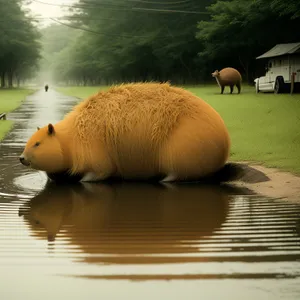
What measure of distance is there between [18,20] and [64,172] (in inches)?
2722

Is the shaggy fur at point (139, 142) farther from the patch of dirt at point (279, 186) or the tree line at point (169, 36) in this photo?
the tree line at point (169, 36)

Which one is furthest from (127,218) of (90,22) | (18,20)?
(90,22)

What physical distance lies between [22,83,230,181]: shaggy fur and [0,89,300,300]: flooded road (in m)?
0.42

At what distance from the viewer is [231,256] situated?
3.79m

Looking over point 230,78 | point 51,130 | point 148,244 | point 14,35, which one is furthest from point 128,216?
point 14,35

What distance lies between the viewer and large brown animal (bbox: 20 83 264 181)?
6957mm

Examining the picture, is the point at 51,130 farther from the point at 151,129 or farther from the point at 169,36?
the point at 169,36

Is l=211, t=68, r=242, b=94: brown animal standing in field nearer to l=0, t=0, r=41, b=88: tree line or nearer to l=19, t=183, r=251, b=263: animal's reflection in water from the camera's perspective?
l=19, t=183, r=251, b=263: animal's reflection in water

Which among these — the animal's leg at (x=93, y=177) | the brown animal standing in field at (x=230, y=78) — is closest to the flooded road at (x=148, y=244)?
the animal's leg at (x=93, y=177)

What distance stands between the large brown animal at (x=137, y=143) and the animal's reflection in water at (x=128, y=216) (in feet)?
0.78

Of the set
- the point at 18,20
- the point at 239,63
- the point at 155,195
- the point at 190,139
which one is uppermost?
the point at 18,20

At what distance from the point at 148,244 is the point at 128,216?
1086 millimetres

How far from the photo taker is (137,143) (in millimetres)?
7074

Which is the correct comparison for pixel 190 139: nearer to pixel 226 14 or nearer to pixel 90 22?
pixel 226 14
